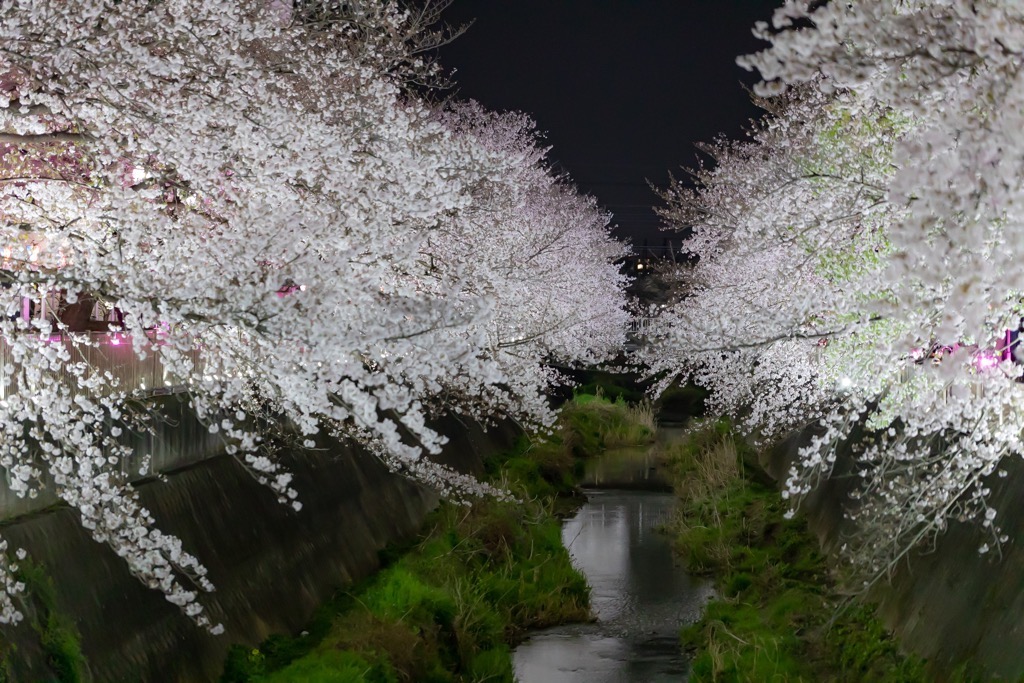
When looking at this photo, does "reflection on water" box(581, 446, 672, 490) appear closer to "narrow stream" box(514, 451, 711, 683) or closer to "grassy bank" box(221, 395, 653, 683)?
"narrow stream" box(514, 451, 711, 683)

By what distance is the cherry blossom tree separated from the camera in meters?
6.92

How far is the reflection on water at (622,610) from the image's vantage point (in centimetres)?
1429

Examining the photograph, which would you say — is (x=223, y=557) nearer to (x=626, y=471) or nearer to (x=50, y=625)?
(x=50, y=625)

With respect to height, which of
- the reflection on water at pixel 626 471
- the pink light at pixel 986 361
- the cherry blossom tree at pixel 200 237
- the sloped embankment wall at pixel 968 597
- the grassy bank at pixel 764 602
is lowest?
the reflection on water at pixel 626 471

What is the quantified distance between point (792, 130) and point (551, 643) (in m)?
12.5

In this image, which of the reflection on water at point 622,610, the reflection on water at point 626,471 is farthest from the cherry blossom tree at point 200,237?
the reflection on water at point 626,471

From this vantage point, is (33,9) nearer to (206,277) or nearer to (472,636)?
(206,277)

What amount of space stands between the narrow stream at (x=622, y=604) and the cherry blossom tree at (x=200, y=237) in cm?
420

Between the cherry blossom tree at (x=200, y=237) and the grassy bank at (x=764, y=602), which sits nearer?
the cherry blossom tree at (x=200, y=237)

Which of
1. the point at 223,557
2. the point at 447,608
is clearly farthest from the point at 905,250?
the point at 447,608

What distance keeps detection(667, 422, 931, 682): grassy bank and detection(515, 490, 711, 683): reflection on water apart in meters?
0.51

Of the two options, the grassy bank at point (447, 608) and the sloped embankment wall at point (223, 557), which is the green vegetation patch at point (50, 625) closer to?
the sloped embankment wall at point (223, 557)

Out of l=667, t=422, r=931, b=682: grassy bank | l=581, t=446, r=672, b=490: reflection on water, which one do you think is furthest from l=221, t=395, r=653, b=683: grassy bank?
l=581, t=446, r=672, b=490: reflection on water

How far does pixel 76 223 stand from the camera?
35.3 feet
